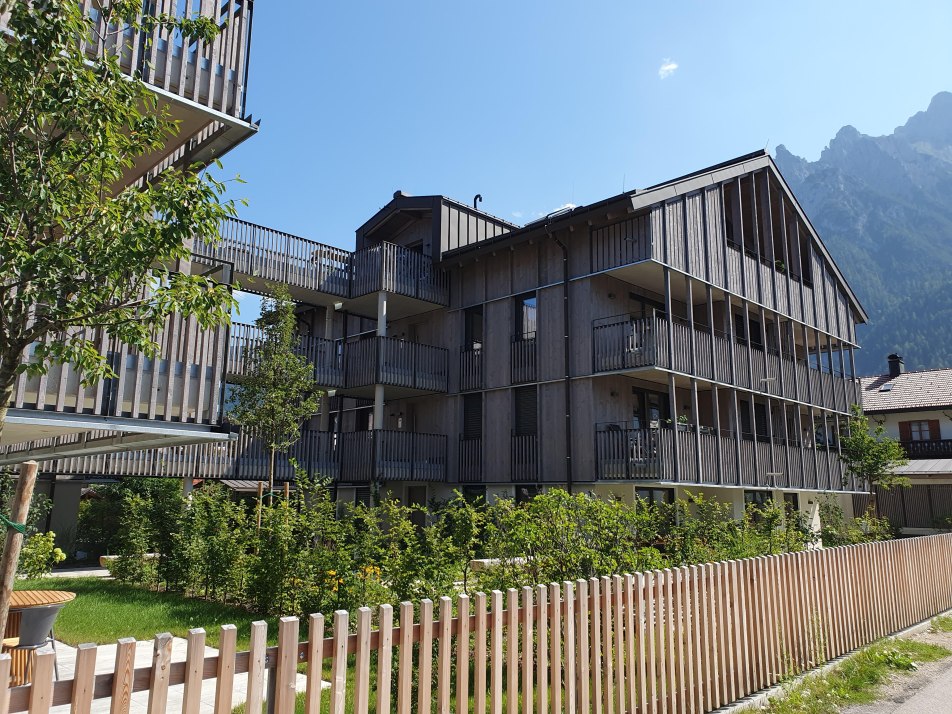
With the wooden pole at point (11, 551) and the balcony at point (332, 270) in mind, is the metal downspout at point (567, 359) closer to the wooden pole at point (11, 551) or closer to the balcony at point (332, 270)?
the balcony at point (332, 270)

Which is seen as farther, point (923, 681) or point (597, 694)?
point (923, 681)

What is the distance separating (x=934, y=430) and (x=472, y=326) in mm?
30301

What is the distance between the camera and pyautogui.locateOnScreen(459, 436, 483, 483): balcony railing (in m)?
21.4

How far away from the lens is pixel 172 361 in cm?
807

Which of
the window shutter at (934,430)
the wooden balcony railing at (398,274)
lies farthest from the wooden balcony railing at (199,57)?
the window shutter at (934,430)

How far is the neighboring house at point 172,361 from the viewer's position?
7242mm

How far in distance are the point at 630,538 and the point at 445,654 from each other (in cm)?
511

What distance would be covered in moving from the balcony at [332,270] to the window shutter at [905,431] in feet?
100

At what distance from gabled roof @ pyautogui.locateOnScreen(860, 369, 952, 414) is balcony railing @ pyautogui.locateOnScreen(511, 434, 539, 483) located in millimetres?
29202

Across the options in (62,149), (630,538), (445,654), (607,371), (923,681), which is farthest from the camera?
(607,371)

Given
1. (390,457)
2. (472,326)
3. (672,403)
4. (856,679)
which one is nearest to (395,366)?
(390,457)

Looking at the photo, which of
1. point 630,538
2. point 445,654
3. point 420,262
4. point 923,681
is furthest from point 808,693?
point 420,262

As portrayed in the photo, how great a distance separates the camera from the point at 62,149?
5305 millimetres

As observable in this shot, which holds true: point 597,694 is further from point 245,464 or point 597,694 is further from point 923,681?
point 245,464
